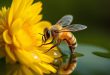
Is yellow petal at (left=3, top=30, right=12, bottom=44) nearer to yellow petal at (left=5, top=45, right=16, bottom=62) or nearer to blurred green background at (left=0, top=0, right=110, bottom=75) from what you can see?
yellow petal at (left=5, top=45, right=16, bottom=62)

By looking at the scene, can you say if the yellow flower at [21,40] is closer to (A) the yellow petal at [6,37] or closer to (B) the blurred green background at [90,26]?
(A) the yellow petal at [6,37]

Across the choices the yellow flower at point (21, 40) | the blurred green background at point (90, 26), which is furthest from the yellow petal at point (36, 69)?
the blurred green background at point (90, 26)

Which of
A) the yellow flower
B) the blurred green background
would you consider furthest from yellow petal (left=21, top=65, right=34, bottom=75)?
the blurred green background

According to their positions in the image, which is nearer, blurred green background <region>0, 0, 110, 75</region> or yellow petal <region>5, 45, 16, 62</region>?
yellow petal <region>5, 45, 16, 62</region>

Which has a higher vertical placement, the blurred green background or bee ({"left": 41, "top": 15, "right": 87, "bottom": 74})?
bee ({"left": 41, "top": 15, "right": 87, "bottom": 74})

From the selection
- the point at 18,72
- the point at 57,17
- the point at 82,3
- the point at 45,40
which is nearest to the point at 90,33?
the point at 57,17

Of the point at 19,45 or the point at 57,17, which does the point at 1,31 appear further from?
the point at 57,17
